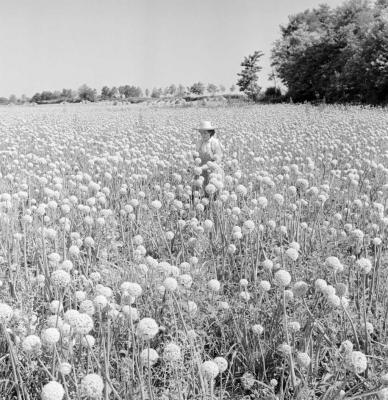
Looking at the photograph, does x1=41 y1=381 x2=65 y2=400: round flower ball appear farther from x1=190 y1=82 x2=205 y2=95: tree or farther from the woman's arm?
x1=190 y1=82 x2=205 y2=95: tree

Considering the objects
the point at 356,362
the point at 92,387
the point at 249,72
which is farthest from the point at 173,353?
the point at 249,72

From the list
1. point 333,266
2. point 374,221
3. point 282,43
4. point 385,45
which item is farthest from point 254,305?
point 282,43

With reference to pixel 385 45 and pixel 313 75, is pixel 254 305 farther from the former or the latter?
pixel 313 75

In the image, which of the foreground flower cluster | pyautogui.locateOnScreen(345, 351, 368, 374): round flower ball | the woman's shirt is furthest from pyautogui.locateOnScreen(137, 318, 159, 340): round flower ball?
the woman's shirt

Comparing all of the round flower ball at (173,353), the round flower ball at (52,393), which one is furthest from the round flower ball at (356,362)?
the round flower ball at (52,393)

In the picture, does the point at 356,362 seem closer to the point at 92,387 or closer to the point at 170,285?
the point at 170,285

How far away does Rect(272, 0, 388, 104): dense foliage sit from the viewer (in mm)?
27938

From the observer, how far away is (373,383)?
7.19ft

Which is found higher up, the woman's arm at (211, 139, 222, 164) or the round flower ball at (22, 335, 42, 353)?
the woman's arm at (211, 139, 222, 164)

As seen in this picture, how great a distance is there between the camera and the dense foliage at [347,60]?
27.9 metres

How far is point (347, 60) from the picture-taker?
3105 centimetres

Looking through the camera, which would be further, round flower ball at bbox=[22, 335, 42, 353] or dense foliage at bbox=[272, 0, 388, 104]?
dense foliage at bbox=[272, 0, 388, 104]

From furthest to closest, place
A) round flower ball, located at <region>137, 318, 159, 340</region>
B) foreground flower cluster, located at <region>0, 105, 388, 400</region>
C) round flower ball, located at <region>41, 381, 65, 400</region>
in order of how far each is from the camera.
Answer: foreground flower cluster, located at <region>0, 105, 388, 400</region> → round flower ball, located at <region>137, 318, 159, 340</region> → round flower ball, located at <region>41, 381, 65, 400</region>

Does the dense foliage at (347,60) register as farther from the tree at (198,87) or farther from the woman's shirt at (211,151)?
the tree at (198,87)
